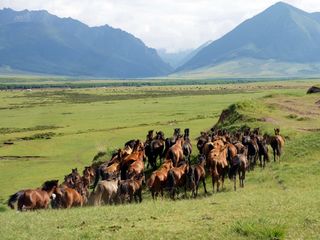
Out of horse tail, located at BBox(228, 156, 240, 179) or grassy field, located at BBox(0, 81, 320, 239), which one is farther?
horse tail, located at BBox(228, 156, 240, 179)

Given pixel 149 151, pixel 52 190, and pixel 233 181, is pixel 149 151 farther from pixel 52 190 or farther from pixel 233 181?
pixel 52 190

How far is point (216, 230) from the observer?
42.9 ft

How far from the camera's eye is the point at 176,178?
72.9 ft

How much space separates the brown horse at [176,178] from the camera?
2211 centimetres

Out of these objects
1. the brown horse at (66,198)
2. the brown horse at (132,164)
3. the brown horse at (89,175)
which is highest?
the brown horse at (132,164)

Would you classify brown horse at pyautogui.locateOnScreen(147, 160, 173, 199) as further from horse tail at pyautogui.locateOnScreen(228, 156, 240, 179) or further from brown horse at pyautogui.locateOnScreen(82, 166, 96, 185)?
brown horse at pyautogui.locateOnScreen(82, 166, 96, 185)

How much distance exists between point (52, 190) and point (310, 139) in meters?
17.4

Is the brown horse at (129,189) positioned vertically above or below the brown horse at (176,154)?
below

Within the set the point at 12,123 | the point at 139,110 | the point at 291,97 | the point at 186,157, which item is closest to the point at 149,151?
the point at 186,157

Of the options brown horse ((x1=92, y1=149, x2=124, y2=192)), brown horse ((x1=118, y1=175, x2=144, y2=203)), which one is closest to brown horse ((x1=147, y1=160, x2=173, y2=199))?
brown horse ((x1=118, y1=175, x2=144, y2=203))

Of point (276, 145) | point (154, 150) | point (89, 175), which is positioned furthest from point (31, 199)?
point (276, 145)

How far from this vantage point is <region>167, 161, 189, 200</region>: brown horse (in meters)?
22.1

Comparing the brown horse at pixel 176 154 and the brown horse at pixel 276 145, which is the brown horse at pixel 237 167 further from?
the brown horse at pixel 276 145

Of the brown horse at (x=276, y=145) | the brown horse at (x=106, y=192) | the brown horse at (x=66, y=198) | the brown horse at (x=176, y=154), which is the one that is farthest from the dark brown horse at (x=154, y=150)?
the brown horse at (x=66, y=198)
